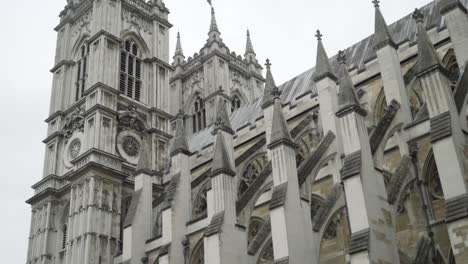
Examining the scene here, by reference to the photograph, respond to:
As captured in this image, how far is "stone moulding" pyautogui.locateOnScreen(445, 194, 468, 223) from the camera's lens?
Result: 1493 centimetres

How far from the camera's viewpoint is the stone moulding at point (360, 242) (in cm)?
1636

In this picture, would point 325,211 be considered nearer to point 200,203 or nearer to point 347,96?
point 347,96

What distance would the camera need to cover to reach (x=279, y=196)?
20.0 meters

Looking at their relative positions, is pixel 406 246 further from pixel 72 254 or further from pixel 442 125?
pixel 72 254

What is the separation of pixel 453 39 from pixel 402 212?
21.9ft

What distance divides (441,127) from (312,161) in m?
6.05

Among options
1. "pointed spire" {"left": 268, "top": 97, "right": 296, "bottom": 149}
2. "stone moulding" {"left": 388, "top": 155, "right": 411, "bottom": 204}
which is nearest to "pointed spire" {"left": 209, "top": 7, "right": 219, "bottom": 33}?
"pointed spire" {"left": 268, "top": 97, "right": 296, "bottom": 149}

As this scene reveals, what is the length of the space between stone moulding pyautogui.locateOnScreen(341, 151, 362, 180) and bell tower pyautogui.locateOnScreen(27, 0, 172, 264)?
15719 mm

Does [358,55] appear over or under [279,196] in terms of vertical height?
over

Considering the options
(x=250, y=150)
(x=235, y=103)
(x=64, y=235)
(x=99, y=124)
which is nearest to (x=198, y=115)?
(x=235, y=103)

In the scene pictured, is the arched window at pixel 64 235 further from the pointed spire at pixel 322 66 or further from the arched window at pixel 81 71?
the pointed spire at pixel 322 66

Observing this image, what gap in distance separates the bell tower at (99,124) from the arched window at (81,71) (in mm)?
77

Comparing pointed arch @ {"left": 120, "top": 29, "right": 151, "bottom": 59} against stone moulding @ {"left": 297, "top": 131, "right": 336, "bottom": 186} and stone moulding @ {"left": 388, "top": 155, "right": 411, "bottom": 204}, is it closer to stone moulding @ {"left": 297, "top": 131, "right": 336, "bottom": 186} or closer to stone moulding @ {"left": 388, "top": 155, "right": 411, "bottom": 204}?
stone moulding @ {"left": 297, "top": 131, "right": 336, "bottom": 186}

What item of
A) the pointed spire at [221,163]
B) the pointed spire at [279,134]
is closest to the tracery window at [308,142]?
the pointed spire at [221,163]
